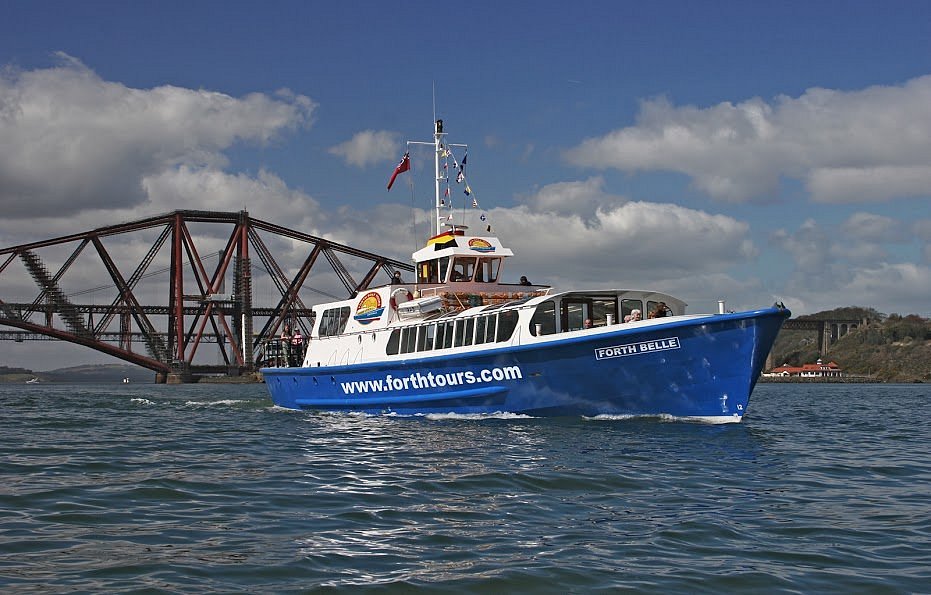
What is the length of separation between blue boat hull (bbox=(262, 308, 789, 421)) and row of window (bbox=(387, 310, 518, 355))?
0.75 m

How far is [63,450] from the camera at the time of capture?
18.3m

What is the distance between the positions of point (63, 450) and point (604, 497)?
12.3 m

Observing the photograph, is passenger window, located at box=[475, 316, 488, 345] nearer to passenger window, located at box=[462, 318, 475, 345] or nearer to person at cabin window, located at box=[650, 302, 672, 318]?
passenger window, located at box=[462, 318, 475, 345]

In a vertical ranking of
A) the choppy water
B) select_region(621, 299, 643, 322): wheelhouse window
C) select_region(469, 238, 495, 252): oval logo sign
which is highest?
select_region(469, 238, 495, 252): oval logo sign

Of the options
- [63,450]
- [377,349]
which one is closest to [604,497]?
[63,450]

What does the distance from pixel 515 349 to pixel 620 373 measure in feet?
9.39

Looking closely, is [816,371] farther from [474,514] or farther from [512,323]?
[474,514]

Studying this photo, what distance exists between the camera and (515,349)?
2311 centimetres

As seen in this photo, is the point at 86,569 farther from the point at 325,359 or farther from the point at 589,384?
the point at 325,359

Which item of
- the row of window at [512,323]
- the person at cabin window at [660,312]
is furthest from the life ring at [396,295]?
the person at cabin window at [660,312]

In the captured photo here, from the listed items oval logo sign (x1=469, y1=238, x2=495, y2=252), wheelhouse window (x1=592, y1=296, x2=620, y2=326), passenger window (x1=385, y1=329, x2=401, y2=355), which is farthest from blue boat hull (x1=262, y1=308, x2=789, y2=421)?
oval logo sign (x1=469, y1=238, x2=495, y2=252)

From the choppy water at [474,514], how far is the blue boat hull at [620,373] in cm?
174

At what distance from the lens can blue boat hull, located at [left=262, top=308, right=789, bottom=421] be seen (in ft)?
69.1

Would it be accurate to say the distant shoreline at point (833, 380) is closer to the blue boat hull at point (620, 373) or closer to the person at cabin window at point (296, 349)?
the person at cabin window at point (296, 349)
